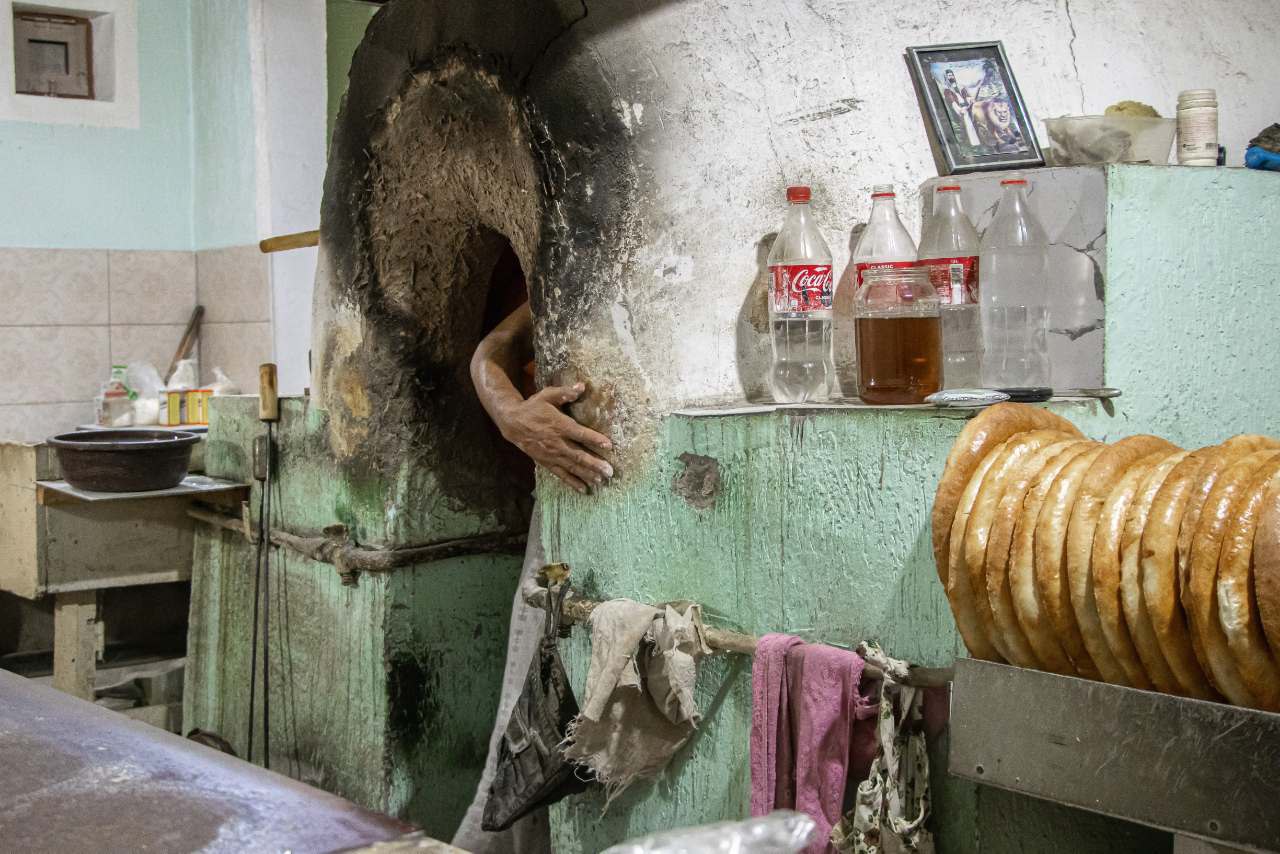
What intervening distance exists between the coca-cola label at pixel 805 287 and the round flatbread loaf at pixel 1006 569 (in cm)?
80

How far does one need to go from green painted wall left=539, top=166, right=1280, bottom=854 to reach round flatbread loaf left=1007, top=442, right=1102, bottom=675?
0.39 metres

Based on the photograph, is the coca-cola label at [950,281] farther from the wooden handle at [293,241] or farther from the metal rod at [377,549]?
the wooden handle at [293,241]

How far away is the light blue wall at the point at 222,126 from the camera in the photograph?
5.76 metres

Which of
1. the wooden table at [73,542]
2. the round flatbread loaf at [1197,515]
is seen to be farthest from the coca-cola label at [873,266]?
the wooden table at [73,542]

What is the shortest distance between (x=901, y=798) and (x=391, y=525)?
2.03m

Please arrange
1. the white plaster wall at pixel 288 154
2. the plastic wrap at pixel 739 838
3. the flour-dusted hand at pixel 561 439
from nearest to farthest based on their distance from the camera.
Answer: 1. the plastic wrap at pixel 739 838
2. the flour-dusted hand at pixel 561 439
3. the white plaster wall at pixel 288 154

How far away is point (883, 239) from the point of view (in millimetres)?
2441

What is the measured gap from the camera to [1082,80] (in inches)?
108

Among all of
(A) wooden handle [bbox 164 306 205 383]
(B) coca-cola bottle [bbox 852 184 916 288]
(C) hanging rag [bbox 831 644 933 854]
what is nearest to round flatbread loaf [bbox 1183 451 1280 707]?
(C) hanging rag [bbox 831 644 933 854]

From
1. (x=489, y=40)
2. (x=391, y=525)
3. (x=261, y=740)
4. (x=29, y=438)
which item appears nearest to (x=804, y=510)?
(x=489, y=40)

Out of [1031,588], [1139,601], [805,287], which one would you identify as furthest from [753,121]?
[1139,601]

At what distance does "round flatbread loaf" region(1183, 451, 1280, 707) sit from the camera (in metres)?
1.49

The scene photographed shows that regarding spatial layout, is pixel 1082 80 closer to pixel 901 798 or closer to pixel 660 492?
pixel 660 492

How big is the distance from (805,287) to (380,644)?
187 centimetres
